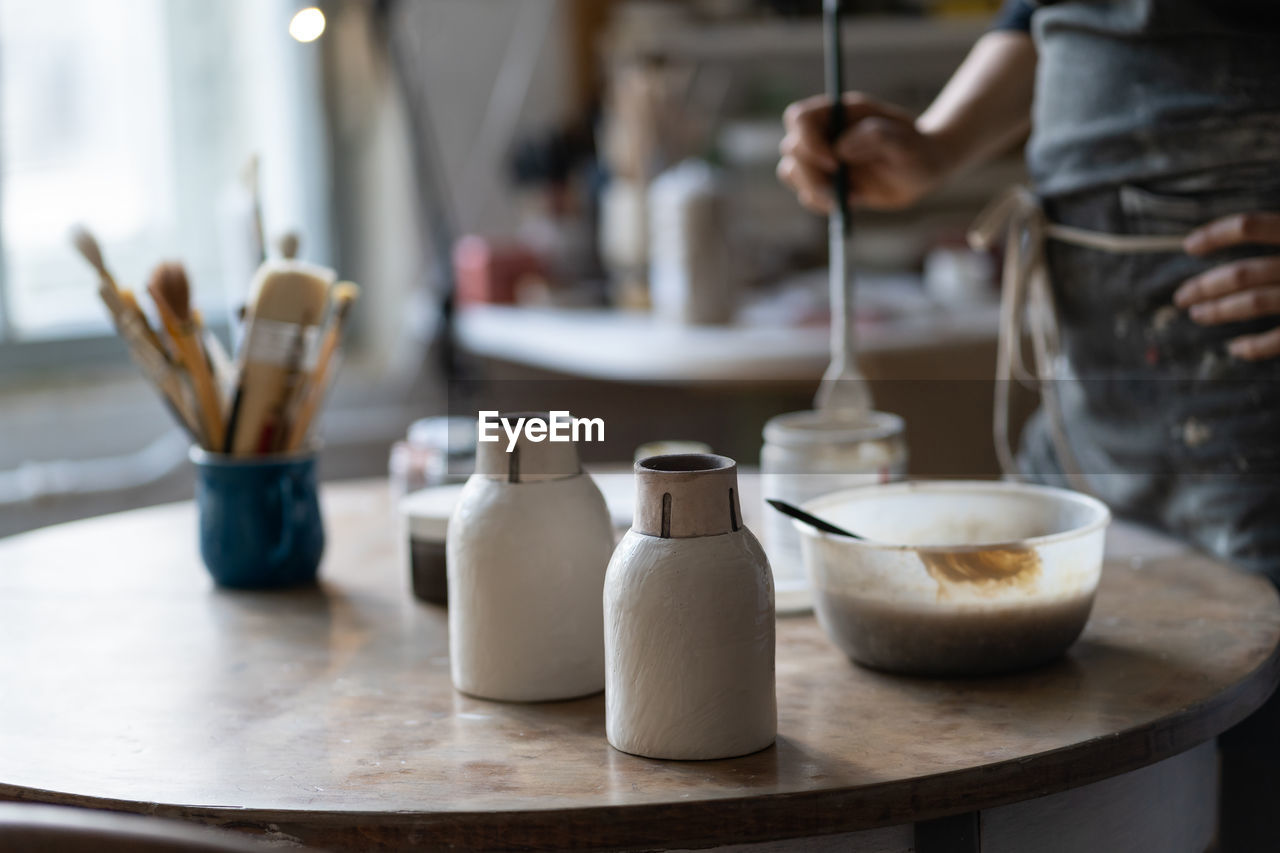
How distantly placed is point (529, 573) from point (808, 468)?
0.93 feet

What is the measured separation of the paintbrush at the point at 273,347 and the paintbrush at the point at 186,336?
0.6 inches

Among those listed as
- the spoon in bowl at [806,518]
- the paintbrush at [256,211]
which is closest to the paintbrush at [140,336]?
the paintbrush at [256,211]

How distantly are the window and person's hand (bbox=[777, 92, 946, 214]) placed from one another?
1.65m

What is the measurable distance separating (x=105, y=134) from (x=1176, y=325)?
2.34 meters

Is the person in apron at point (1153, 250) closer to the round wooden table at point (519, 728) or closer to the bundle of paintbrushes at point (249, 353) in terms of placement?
the round wooden table at point (519, 728)

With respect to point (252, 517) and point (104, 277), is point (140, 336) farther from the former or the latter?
point (252, 517)

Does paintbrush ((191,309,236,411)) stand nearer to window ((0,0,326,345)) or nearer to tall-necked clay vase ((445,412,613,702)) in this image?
tall-necked clay vase ((445,412,613,702))

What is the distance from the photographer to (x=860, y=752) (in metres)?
0.70

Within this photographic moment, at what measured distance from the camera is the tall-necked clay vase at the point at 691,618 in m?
0.68

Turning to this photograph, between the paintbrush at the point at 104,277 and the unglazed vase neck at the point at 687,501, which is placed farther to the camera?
the paintbrush at the point at 104,277

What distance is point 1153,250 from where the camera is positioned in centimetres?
112

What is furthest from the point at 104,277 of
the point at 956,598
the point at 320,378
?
the point at 956,598

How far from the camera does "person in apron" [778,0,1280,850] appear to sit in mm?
Result: 1049

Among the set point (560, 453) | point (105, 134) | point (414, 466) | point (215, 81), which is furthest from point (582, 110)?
point (560, 453)
